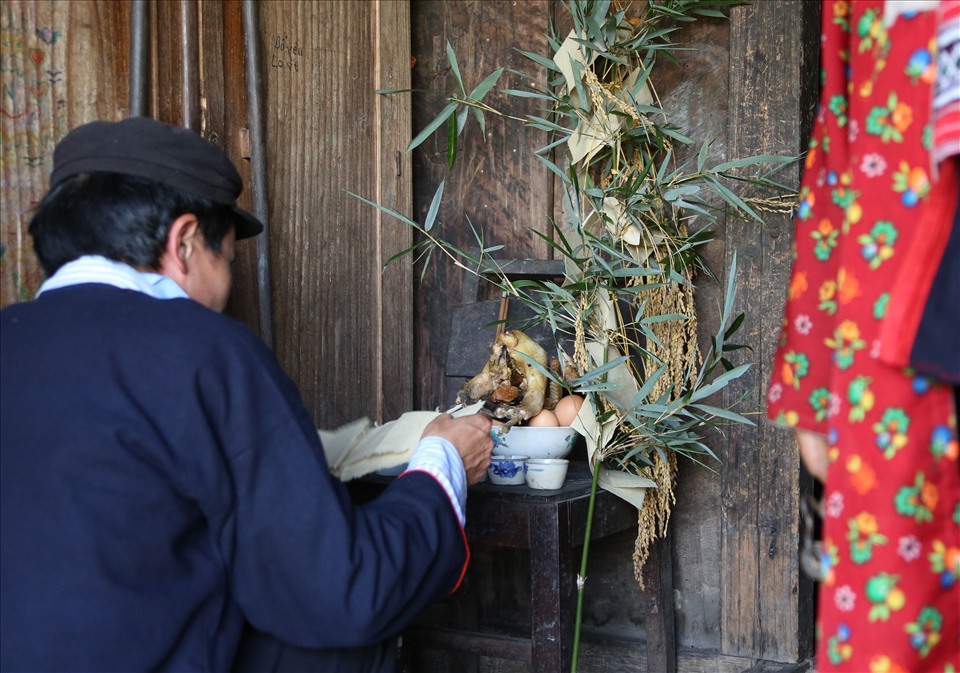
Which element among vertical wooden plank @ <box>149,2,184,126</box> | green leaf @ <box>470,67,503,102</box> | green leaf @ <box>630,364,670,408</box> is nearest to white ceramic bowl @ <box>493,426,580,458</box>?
green leaf @ <box>630,364,670,408</box>

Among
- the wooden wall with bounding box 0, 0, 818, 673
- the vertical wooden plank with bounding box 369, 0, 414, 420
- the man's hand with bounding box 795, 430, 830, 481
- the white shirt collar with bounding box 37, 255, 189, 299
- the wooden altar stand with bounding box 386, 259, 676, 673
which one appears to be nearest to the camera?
the man's hand with bounding box 795, 430, 830, 481

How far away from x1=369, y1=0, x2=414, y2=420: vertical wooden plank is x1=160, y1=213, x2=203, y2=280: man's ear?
3.67 feet

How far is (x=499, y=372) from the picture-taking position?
7.08ft

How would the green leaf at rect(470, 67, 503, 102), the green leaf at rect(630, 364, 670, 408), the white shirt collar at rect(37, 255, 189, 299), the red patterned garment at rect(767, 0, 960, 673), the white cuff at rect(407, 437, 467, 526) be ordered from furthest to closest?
the green leaf at rect(470, 67, 503, 102) < the green leaf at rect(630, 364, 670, 408) < the white cuff at rect(407, 437, 467, 526) < the white shirt collar at rect(37, 255, 189, 299) < the red patterned garment at rect(767, 0, 960, 673)

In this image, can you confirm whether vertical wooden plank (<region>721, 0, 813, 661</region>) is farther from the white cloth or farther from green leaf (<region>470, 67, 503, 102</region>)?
the white cloth

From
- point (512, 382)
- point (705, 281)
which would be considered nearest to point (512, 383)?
point (512, 382)

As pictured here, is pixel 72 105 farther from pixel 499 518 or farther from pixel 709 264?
pixel 709 264

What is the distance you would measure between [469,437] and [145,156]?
2.30ft

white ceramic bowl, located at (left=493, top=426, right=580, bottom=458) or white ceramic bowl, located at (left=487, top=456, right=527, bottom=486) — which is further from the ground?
white ceramic bowl, located at (left=493, top=426, right=580, bottom=458)

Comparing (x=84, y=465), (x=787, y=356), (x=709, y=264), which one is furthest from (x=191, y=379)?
(x=709, y=264)

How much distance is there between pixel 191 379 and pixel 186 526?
0.20 metres

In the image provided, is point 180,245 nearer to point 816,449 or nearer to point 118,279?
point 118,279

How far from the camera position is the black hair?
4.51ft

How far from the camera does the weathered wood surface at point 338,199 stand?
2.29 metres
